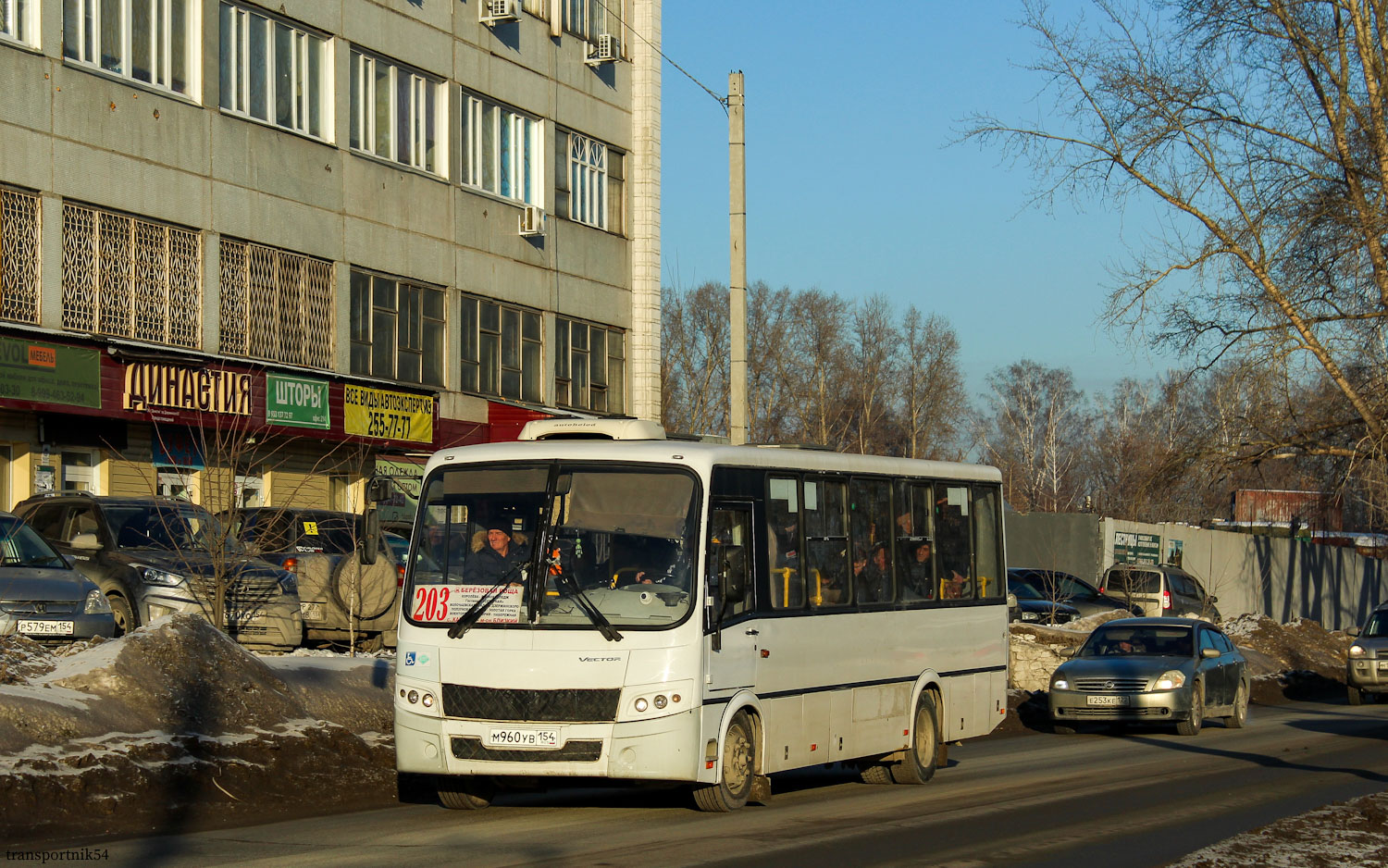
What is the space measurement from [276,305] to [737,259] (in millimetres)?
13290

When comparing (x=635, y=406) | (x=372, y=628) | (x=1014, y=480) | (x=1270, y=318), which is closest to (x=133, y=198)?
(x=372, y=628)

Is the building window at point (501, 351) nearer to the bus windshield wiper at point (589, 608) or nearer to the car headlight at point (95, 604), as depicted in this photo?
the car headlight at point (95, 604)

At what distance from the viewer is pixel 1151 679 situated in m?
19.8

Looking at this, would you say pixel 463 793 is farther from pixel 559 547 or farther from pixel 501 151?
pixel 501 151

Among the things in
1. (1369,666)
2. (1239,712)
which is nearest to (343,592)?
(1239,712)

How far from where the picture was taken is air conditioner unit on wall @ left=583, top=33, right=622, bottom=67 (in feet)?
130

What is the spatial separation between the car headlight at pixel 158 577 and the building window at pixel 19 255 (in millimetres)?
8782

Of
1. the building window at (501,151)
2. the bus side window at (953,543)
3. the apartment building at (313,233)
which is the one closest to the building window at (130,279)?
the apartment building at (313,233)

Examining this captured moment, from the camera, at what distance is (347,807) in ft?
38.2

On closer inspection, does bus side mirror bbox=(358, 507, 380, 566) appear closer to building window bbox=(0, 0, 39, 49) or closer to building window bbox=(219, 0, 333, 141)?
building window bbox=(0, 0, 39, 49)

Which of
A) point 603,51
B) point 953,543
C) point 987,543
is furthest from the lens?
point 603,51

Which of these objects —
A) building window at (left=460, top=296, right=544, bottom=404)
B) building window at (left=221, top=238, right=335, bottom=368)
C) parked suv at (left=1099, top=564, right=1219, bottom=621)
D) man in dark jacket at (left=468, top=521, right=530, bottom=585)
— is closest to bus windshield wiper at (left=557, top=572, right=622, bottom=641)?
man in dark jacket at (left=468, top=521, right=530, bottom=585)

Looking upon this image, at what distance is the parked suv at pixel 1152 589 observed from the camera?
3469 centimetres

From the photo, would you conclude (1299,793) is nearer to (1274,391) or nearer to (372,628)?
(372,628)
